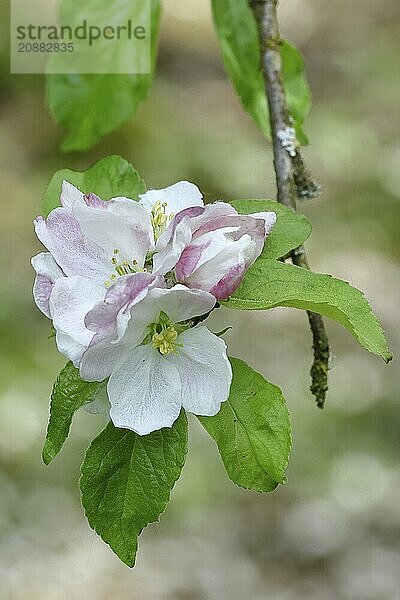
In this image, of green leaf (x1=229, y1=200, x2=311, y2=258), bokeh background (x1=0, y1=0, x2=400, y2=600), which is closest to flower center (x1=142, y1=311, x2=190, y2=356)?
green leaf (x1=229, y1=200, x2=311, y2=258)

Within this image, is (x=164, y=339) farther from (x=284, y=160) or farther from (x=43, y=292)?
(x=284, y=160)

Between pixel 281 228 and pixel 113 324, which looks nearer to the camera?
pixel 113 324

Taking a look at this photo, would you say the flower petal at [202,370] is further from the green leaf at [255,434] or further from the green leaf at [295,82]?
the green leaf at [295,82]

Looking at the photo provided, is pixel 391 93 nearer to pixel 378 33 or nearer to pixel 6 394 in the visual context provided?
pixel 378 33

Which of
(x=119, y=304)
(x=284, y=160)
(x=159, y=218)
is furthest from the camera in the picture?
(x=284, y=160)

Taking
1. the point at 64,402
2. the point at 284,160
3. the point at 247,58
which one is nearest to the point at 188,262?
the point at 64,402

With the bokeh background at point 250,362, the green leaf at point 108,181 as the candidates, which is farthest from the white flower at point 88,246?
the bokeh background at point 250,362
